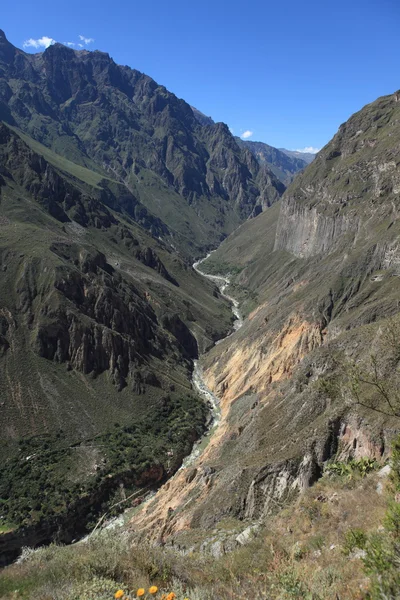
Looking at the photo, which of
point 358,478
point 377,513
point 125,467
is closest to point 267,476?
point 358,478

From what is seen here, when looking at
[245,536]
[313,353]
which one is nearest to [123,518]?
[313,353]

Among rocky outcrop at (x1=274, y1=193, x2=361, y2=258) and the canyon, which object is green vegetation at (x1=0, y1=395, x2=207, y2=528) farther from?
rocky outcrop at (x1=274, y1=193, x2=361, y2=258)

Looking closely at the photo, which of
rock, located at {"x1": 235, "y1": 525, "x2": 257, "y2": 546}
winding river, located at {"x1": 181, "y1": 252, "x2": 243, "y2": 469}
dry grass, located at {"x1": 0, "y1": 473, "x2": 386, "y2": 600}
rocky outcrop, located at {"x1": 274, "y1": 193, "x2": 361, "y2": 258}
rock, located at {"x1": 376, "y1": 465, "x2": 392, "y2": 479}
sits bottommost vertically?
winding river, located at {"x1": 181, "y1": 252, "x2": 243, "y2": 469}

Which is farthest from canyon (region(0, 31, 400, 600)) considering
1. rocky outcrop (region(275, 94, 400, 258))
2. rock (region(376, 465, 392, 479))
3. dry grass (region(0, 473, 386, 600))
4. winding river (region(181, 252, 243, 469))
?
dry grass (region(0, 473, 386, 600))

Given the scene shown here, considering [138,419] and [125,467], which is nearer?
[125,467]

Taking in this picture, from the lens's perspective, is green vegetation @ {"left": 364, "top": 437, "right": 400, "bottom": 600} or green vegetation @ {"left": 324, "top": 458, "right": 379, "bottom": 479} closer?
green vegetation @ {"left": 364, "top": 437, "right": 400, "bottom": 600}

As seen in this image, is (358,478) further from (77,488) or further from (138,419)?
(138,419)

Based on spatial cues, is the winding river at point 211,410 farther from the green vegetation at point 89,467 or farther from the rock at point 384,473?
the rock at point 384,473

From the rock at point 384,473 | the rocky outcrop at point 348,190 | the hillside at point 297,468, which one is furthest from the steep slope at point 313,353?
the rock at point 384,473
